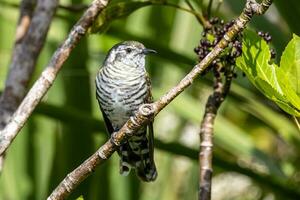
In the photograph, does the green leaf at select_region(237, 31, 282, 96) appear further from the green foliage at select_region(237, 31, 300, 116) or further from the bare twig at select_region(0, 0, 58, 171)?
the bare twig at select_region(0, 0, 58, 171)

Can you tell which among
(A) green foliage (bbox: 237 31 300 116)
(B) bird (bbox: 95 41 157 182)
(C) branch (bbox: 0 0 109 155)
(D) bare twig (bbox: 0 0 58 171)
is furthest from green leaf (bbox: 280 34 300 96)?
(B) bird (bbox: 95 41 157 182)

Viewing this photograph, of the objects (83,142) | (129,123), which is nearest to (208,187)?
(129,123)

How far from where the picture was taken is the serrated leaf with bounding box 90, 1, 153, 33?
1.99 metres

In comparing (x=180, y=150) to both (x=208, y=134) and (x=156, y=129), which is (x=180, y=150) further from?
(x=156, y=129)

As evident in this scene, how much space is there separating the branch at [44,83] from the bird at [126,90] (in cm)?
59

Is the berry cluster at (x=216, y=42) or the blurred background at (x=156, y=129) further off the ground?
the berry cluster at (x=216, y=42)

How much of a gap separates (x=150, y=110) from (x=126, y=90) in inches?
45.2

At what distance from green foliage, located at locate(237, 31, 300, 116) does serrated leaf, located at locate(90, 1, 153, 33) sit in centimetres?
61

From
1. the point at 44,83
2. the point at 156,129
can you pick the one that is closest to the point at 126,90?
the point at 44,83

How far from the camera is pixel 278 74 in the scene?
1396 millimetres

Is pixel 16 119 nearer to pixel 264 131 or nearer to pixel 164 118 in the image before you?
pixel 164 118

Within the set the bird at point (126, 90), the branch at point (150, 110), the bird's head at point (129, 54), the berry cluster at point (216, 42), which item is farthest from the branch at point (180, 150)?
the branch at point (150, 110)

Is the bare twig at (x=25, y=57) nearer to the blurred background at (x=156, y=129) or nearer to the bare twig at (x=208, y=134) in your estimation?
the blurred background at (x=156, y=129)

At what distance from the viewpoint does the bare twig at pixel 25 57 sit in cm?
209
